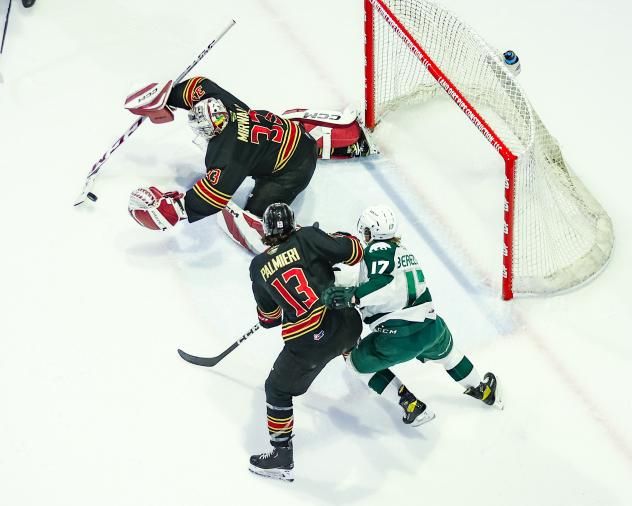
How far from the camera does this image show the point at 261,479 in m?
4.43

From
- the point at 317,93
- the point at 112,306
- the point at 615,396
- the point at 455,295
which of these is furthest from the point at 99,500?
the point at 317,93

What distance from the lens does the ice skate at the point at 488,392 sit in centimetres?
453

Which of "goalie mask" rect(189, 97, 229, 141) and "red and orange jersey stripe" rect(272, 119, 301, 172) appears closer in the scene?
"goalie mask" rect(189, 97, 229, 141)

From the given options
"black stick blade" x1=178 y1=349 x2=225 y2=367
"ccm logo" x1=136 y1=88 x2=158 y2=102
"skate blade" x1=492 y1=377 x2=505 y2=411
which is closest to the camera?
"skate blade" x1=492 y1=377 x2=505 y2=411

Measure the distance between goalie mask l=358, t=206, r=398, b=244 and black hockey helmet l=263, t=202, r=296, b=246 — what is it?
0.30 metres

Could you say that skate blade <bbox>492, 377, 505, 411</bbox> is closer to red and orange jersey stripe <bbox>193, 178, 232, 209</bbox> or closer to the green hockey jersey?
the green hockey jersey

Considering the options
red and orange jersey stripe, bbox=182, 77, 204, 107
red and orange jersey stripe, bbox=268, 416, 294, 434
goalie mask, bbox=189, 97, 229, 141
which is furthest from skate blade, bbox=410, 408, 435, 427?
red and orange jersey stripe, bbox=182, 77, 204, 107

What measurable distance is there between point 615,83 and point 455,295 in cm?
201

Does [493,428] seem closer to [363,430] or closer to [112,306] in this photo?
[363,430]

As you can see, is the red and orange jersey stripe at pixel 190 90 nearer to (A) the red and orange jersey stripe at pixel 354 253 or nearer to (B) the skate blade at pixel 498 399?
(A) the red and orange jersey stripe at pixel 354 253

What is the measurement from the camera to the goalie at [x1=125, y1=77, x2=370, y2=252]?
16.3 feet

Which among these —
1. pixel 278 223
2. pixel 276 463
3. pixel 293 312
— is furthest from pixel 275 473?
pixel 278 223

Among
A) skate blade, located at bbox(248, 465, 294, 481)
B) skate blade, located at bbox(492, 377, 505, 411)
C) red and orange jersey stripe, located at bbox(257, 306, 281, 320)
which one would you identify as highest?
red and orange jersey stripe, located at bbox(257, 306, 281, 320)

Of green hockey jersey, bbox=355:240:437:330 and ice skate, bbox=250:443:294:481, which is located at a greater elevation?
green hockey jersey, bbox=355:240:437:330
